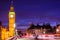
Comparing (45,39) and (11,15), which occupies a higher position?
(11,15)

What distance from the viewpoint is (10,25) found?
15.1 m

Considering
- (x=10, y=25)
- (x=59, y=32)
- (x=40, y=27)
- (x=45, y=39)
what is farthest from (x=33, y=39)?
(x=10, y=25)

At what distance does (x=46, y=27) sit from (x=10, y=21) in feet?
29.7

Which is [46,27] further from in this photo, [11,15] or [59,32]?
[11,15]

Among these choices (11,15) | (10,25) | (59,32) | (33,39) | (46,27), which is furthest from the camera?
(11,15)

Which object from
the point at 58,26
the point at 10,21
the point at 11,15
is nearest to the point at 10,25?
the point at 10,21

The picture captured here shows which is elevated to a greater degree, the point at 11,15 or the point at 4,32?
the point at 11,15

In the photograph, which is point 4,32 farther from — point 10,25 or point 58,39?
point 58,39

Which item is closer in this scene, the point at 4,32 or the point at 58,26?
the point at 58,26

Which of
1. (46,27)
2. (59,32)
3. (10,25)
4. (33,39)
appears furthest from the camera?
(10,25)

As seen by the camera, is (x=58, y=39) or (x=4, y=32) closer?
(x=58, y=39)

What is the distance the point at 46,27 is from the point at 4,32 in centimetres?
871

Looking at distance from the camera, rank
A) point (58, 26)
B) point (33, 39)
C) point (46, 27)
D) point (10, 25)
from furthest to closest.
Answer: point (10, 25) < point (46, 27) < point (58, 26) < point (33, 39)

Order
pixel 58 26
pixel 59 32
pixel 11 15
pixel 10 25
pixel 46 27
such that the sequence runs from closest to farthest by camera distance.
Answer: pixel 59 32 → pixel 58 26 → pixel 46 27 → pixel 10 25 → pixel 11 15
